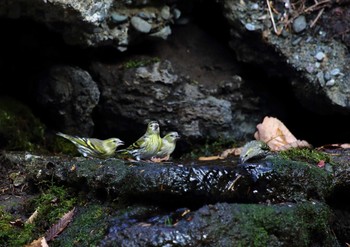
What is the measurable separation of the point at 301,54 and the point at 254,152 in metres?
2.15

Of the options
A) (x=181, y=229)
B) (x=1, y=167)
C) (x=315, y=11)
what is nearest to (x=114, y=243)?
(x=181, y=229)

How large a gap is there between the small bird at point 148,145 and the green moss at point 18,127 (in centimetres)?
118

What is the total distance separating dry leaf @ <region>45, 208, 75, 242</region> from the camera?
16.0 feet

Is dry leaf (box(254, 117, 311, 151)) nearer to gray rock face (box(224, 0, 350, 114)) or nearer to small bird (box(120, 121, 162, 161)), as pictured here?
gray rock face (box(224, 0, 350, 114))

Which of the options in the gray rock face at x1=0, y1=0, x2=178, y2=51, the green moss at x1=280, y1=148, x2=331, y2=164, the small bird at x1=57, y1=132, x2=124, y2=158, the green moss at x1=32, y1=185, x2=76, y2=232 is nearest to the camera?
the green moss at x1=32, y1=185, x2=76, y2=232

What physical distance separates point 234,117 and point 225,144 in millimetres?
395

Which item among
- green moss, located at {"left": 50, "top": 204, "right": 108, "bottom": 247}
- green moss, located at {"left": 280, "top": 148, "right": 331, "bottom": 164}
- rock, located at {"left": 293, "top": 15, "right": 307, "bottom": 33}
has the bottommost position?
green moss, located at {"left": 50, "top": 204, "right": 108, "bottom": 247}

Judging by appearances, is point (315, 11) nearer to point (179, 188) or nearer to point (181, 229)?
point (179, 188)

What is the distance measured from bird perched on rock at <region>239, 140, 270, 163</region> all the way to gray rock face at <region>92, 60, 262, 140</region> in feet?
5.86

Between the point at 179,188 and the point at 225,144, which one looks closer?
the point at 179,188

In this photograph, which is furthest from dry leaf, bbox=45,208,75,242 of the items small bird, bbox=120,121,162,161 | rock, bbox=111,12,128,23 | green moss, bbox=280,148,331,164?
rock, bbox=111,12,128,23

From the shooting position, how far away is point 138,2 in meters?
7.29

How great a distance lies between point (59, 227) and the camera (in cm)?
496

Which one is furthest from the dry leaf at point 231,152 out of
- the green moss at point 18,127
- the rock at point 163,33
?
the green moss at point 18,127
